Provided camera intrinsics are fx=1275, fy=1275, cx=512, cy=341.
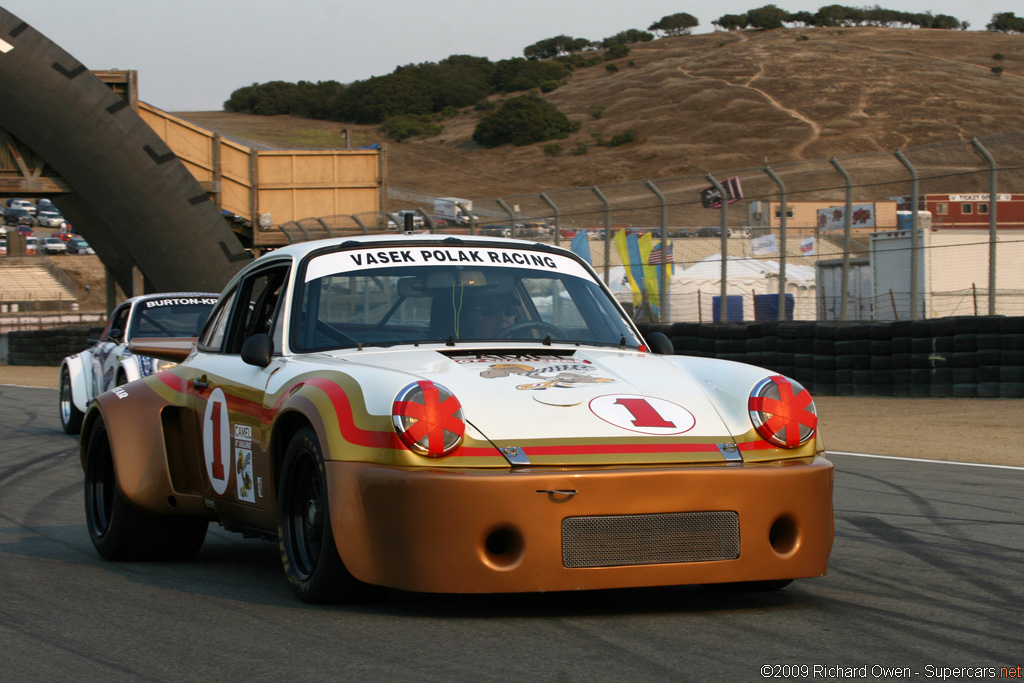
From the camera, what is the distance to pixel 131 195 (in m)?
25.7

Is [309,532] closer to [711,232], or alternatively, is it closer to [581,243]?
[711,232]

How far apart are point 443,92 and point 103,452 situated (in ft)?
446

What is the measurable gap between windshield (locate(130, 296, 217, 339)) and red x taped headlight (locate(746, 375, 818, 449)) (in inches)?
344

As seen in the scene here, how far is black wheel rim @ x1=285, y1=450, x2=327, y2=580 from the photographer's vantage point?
4441 millimetres

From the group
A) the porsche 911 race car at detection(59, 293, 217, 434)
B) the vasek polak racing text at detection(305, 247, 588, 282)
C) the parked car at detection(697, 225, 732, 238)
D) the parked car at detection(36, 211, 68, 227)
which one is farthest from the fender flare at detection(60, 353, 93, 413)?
the parked car at detection(36, 211, 68, 227)

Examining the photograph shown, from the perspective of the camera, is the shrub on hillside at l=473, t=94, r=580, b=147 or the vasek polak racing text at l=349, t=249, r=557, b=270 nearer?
the vasek polak racing text at l=349, t=249, r=557, b=270

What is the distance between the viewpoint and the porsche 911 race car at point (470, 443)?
3.99 m

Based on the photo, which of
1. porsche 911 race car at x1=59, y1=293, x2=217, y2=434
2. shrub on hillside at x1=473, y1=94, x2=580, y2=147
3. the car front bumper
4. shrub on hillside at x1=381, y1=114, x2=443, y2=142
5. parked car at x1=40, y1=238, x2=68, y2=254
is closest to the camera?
the car front bumper

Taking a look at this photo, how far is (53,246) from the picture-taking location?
78.2m

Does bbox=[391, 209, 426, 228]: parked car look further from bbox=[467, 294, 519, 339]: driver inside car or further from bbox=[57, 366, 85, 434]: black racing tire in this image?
bbox=[57, 366, 85, 434]: black racing tire

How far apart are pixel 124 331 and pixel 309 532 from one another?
329 inches

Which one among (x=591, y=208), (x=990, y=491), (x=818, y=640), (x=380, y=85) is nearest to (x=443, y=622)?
(x=818, y=640)

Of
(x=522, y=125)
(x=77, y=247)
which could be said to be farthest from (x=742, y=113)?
(x=77, y=247)

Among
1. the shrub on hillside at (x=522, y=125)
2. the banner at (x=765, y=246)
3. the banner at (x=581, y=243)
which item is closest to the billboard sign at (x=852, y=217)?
the banner at (x=765, y=246)
